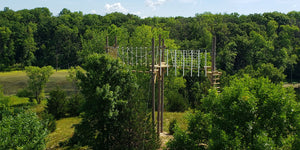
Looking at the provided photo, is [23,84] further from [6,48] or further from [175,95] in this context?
[175,95]

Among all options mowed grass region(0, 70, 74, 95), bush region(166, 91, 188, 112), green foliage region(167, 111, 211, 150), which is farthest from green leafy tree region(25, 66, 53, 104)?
green foliage region(167, 111, 211, 150)

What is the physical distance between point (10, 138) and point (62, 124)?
14.5 metres

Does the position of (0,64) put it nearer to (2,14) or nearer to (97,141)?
(2,14)

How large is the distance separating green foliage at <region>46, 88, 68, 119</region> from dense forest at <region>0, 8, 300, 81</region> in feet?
42.5

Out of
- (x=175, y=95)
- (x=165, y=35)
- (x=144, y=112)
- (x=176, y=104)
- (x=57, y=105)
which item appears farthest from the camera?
(x=165, y=35)

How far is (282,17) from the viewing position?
69.6m

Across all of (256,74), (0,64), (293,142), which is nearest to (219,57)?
(256,74)

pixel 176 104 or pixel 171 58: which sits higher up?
pixel 171 58

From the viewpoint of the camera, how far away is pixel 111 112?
12352 millimetres

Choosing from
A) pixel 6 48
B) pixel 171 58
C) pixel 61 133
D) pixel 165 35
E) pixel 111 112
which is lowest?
pixel 61 133

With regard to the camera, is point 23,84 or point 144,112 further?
point 23,84

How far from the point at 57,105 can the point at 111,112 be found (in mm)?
15880

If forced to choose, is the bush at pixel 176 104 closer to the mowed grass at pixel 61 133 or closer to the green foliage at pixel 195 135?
the mowed grass at pixel 61 133

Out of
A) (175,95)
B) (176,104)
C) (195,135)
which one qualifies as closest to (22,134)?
(195,135)
